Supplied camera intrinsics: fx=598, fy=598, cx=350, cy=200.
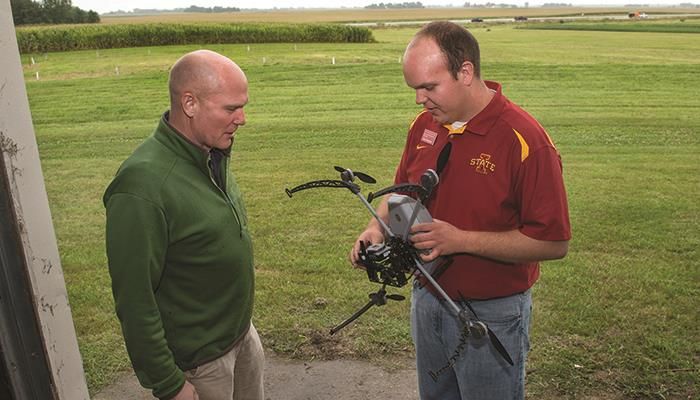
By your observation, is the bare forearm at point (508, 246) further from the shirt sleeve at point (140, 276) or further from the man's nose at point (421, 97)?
the shirt sleeve at point (140, 276)

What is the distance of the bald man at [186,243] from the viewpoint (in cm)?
218

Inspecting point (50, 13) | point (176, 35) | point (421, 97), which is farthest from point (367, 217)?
point (176, 35)

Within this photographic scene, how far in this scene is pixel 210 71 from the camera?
7.94 feet

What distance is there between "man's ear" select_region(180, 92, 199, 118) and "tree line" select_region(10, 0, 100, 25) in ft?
69.3

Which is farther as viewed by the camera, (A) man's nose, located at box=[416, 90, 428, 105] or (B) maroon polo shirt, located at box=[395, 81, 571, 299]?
(A) man's nose, located at box=[416, 90, 428, 105]

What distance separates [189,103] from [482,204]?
127cm

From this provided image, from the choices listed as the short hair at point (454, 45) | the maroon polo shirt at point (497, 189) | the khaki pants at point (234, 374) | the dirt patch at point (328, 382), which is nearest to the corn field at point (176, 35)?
the dirt patch at point (328, 382)

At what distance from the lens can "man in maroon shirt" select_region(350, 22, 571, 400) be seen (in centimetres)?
237

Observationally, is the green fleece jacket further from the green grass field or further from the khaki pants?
the green grass field

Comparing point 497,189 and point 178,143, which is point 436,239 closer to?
point 497,189

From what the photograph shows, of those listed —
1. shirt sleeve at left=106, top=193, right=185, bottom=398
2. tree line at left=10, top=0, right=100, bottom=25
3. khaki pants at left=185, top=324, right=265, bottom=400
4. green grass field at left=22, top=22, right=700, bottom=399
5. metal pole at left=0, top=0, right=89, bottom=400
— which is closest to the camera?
metal pole at left=0, top=0, right=89, bottom=400

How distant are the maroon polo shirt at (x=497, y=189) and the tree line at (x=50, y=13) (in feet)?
71.2

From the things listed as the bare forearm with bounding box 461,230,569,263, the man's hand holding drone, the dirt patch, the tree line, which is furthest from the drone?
the tree line

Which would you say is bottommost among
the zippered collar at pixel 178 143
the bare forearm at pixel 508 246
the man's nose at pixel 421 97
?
the bare forearm at pixel 508 246
